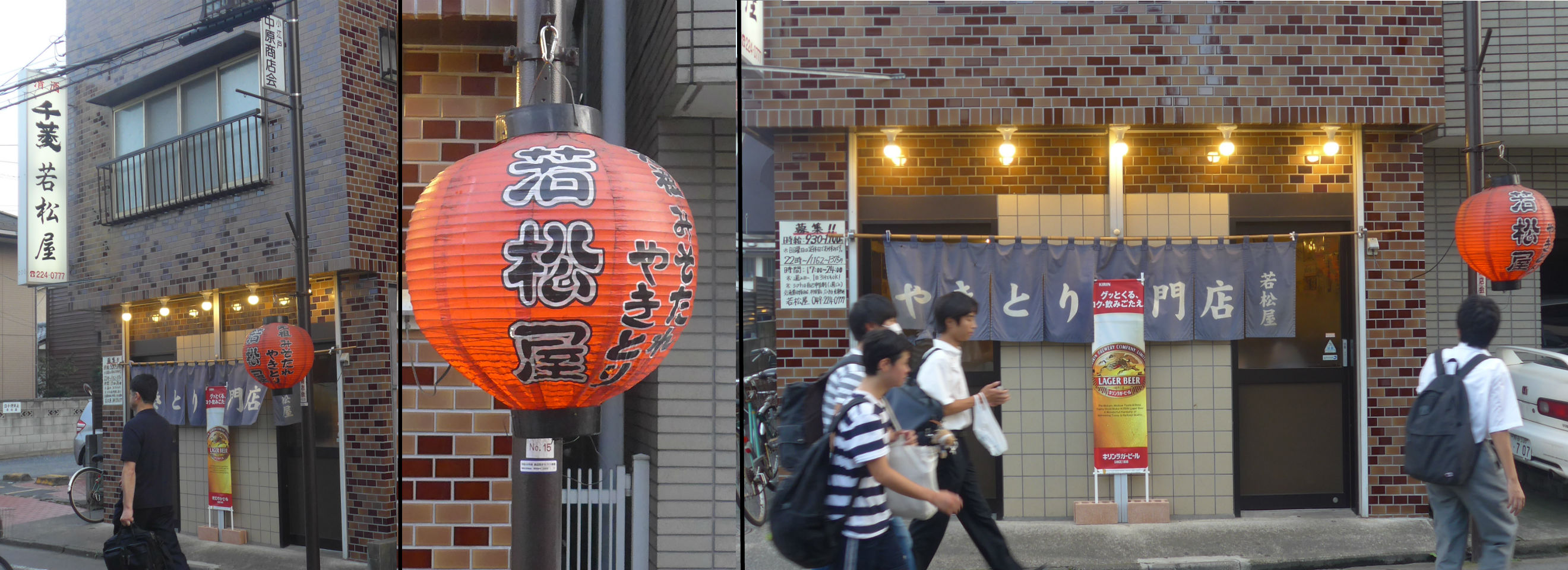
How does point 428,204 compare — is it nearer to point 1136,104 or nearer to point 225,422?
point 225,422

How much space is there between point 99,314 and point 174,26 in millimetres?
2098

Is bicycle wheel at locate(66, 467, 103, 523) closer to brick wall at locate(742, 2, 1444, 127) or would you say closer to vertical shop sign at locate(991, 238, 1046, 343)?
brick wall at locate(742, 2, 1444, 127)

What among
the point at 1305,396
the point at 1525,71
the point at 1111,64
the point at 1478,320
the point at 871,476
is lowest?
the point at 1305,396

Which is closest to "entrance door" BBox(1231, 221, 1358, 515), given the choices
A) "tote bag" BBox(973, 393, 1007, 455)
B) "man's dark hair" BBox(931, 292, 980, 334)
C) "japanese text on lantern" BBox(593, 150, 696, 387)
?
"tote bag" BBox(973, 393, 1007, 455)

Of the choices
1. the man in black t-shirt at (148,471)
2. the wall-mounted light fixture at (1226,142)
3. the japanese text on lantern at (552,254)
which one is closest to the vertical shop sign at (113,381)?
the man in black t-shirt at (148,471)

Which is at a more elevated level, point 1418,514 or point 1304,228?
point 1304,228

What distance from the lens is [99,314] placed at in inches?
232

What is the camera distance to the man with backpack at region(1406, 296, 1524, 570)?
448 cm

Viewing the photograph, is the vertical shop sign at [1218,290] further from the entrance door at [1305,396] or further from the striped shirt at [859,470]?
the striped shirt at [859,470]

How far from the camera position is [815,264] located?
7168mm

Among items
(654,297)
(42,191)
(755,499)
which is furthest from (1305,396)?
(42,191)

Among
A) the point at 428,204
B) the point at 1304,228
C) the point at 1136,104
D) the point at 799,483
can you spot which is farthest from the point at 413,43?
the point at 1304,228

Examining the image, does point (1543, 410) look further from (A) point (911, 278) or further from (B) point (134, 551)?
(B) point (134, 551)

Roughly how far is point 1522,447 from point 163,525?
36.0 feet
